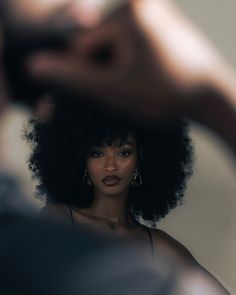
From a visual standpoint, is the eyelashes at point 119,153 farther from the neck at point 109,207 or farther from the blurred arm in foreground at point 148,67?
the blurred arm in foreground at point 148,67

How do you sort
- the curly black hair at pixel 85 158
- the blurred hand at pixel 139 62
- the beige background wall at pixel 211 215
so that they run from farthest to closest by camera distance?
the beige background wall at pixel 211 215 < the curly black hair at pixel 85 158 < the blurred hand at pixel 139 62

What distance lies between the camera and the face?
231cm

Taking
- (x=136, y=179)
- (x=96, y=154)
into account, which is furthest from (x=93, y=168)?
(x=136, y=179)

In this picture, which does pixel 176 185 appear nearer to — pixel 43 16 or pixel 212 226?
pixel 212 226

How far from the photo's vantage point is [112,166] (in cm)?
230

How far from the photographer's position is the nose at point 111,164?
7.54 feet

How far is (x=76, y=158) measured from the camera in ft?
8.13

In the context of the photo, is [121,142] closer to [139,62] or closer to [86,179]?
[86,179]

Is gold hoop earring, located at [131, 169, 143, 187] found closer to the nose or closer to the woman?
the woman

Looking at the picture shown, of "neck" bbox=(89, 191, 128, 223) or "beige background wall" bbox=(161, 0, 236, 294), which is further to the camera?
"beige background wall" bbox=(161, 0, 236, 294)

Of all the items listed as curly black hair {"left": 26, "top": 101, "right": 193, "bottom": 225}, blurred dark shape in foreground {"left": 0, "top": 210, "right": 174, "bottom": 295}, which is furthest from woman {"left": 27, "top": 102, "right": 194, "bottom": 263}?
blurred dark shape in foreground {"left": 0, "top": 210, "right": 174, "bottom": 295}

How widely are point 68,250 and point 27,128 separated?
2163 millimetres

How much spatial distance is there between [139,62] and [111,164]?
1.82 m

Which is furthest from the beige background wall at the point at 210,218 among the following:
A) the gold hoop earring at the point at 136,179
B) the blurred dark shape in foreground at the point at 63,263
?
the blurred dark shape in foreground at the point at 63,263
